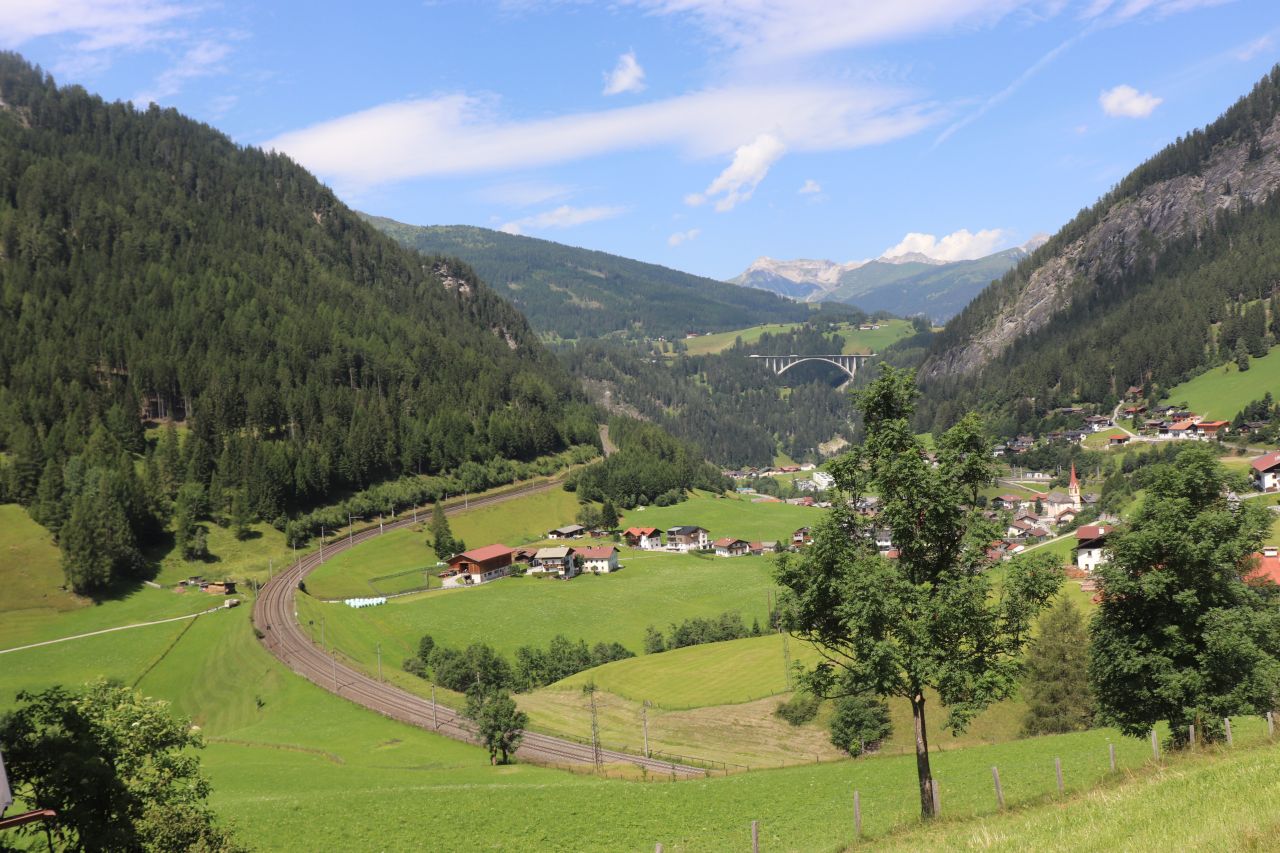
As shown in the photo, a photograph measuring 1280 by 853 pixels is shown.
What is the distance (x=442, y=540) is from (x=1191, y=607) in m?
125

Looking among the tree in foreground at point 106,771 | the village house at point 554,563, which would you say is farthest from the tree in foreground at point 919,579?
the village house at point 554,563

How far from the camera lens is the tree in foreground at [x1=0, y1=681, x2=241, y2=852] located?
17.9 metres

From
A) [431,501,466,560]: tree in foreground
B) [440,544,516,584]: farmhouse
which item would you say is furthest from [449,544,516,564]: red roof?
[431,501,466,560]: tree in foreground

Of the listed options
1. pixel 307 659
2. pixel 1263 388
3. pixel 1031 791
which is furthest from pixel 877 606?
pixel 1263 388

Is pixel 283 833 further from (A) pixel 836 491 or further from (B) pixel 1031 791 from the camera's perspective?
(B) pixel 1031 791

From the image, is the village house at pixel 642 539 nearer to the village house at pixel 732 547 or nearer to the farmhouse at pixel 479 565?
the village house at pixel 732 547

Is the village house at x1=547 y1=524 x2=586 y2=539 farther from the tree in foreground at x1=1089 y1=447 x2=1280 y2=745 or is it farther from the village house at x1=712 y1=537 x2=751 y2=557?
the tree in foreground at x1=1089 y1=447 x2=1280 y2=745

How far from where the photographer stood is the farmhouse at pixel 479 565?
131 m

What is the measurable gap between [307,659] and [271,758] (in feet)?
101

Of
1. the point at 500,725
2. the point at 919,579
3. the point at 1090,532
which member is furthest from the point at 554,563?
the point at 919,579

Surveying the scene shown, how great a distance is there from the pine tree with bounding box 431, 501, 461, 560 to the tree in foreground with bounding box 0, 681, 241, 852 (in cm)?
11066

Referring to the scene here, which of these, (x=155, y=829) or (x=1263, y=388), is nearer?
(x=155, y=829)

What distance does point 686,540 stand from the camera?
536ft

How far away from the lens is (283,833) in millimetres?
32969
